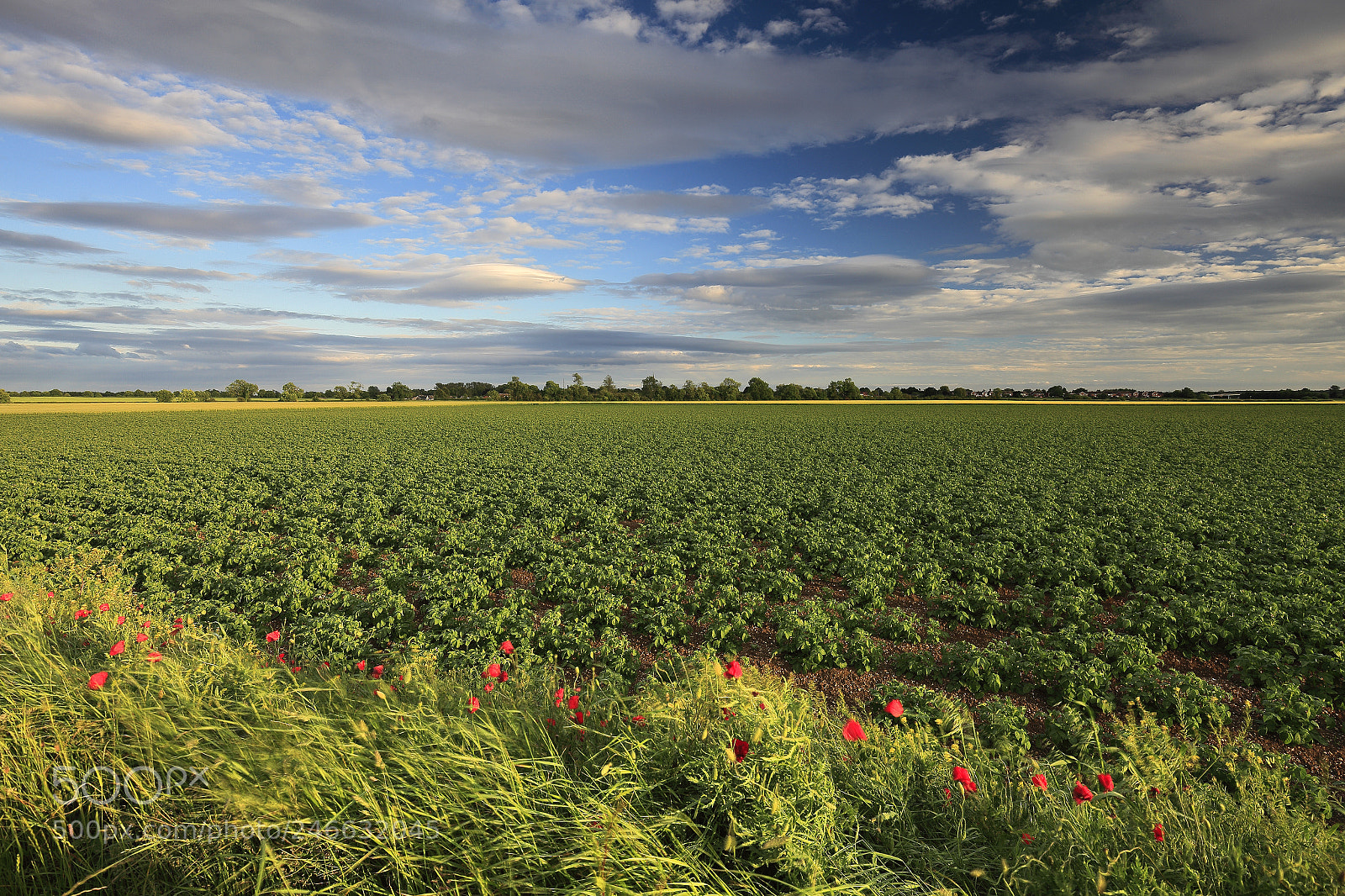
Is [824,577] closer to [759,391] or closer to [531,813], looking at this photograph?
[531,813]

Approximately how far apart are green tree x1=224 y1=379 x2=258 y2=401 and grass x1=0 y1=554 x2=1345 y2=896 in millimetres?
168743

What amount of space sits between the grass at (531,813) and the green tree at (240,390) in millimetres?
168743

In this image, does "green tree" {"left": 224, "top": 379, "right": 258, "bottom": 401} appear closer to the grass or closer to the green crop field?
→ the green crop field

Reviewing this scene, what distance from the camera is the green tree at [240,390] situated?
13712 centimetres

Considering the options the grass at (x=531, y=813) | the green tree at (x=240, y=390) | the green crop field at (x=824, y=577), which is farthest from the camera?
the green tree at (x=240, y=390)

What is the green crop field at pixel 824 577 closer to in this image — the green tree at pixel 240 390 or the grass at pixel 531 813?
the grass at pixel 531 813

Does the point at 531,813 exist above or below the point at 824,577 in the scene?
above

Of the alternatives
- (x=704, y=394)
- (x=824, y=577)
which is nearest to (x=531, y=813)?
(x=824, y=577)

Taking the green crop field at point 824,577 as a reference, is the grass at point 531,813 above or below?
above

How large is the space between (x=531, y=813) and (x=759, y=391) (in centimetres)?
14887

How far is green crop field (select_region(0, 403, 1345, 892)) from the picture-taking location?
7785 millimetres

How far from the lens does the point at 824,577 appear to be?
13.4 meters

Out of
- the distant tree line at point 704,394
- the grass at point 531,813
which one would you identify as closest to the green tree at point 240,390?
the distant tree line at point 704,394

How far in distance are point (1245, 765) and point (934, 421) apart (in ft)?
222
